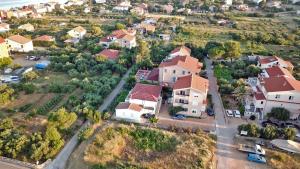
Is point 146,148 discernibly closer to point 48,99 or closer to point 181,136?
point 181,136

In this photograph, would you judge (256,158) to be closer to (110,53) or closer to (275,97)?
(275,97)

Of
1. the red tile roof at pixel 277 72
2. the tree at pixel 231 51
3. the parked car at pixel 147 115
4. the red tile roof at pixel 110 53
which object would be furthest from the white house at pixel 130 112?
the tree at pixel 231 51

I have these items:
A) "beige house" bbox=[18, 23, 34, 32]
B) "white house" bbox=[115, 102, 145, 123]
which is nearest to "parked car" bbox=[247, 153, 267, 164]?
"white house" bbox=[115, 102, 145, 123]

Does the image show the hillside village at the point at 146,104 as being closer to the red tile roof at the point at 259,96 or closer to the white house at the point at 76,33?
the red tile roof at the point at 259,96

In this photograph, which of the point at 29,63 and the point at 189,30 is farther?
the point at 189,30

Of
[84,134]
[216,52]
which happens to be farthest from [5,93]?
[216,52]

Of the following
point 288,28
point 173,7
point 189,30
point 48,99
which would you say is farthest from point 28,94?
point 173,7

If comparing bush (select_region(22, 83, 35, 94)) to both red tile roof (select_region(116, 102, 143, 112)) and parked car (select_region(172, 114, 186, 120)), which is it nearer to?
red tile roof (select_region(116, 102, 143, 112))
